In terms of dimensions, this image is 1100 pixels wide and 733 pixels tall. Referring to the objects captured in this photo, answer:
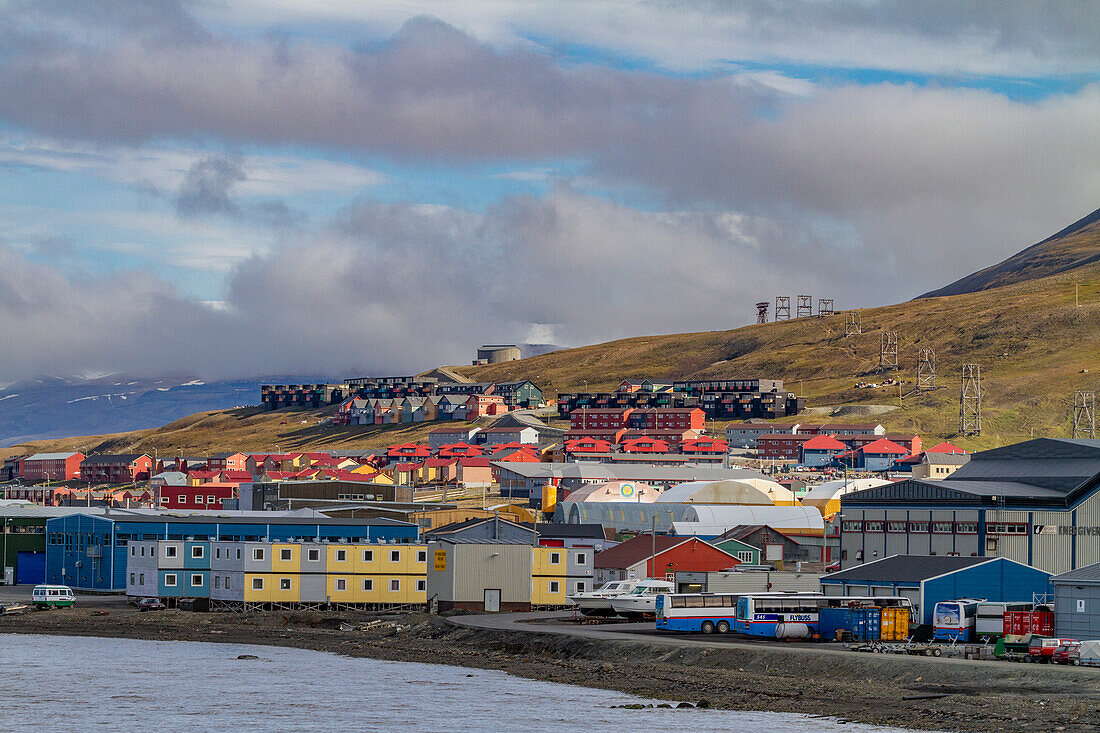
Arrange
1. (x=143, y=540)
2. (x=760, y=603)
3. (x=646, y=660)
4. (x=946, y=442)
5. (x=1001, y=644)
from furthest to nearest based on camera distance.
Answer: (x=946, y=442) → (x=143, y=540) → (x=760, y=603) → (x=646, y=660) → (x=1001, y=644)

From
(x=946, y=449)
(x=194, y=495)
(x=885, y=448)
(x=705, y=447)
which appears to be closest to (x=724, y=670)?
(x=194, y=495)

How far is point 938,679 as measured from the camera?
149 ft

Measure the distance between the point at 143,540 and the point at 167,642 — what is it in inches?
689

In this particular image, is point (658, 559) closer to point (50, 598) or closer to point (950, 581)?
point (950, 581)

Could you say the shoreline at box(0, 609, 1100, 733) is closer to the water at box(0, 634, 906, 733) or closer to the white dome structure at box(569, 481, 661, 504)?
the water at box(0, 634, 906, 733)

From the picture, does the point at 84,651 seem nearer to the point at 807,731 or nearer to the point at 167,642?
the point at 167,642

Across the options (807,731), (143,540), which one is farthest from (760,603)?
(143,540)

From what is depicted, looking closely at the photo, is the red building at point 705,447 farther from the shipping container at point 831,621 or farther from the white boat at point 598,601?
the shipping container at point 831,621

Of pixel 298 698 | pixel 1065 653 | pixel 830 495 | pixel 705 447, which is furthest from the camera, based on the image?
pixel 705 447

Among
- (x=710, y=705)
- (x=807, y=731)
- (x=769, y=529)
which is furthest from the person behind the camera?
(x=769, y=529)

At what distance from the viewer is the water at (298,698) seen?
43.3 meters

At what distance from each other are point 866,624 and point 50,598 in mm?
49094

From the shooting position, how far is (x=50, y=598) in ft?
263

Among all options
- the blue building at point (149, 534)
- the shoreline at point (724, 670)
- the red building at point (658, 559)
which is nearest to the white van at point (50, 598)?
the blue building at point (149, 534)
